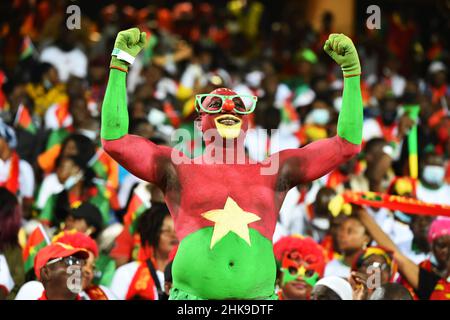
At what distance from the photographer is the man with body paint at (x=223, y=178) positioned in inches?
206

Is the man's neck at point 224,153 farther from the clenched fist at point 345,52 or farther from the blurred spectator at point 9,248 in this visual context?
the blurred spectator at point 9,248

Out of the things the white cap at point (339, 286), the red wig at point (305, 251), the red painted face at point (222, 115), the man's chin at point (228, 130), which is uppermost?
the red painted face at point (222, 115)

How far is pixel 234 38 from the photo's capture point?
51.9 ft

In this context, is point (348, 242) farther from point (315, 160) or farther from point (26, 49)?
point (26, 49)

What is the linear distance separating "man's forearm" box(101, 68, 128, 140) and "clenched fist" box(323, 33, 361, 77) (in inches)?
39.7

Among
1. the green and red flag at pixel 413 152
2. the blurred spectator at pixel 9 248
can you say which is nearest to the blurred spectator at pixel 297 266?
the blurred spectator at pixel 9 248

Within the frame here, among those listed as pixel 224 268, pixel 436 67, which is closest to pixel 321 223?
pixel 224 268

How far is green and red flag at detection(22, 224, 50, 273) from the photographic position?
308 inches

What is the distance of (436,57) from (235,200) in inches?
420

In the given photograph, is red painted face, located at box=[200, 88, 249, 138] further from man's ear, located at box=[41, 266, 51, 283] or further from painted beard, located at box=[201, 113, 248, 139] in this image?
man's ear, located at box=[41, 266, 51, 283]

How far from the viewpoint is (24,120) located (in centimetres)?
1089

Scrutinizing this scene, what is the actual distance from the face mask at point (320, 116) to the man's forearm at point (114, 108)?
7.11m

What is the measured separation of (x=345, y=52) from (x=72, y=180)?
4.61 meters
